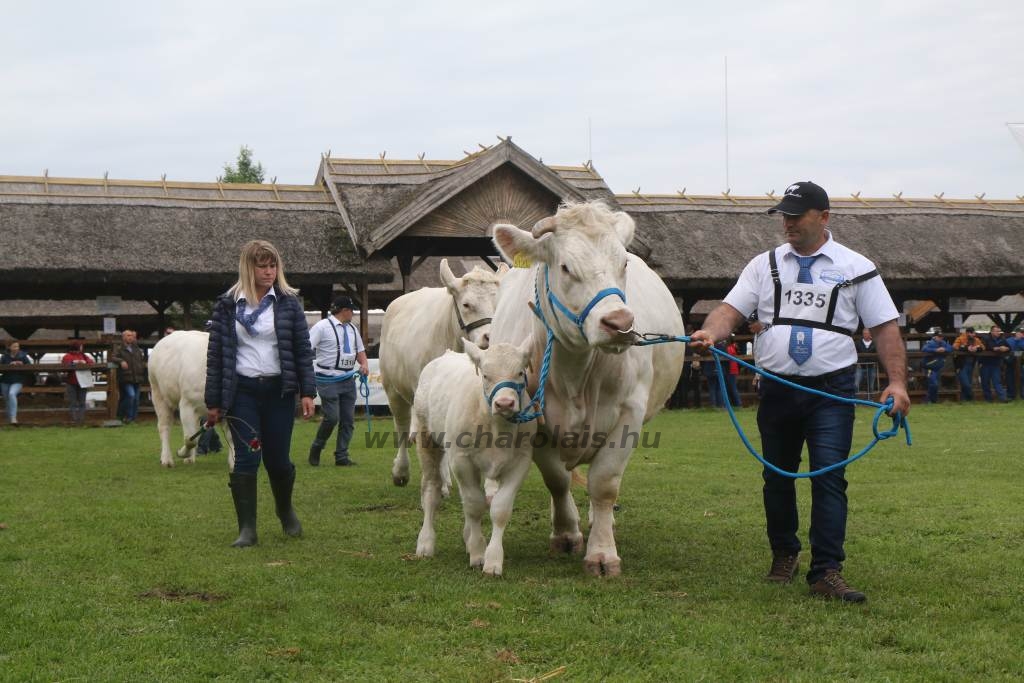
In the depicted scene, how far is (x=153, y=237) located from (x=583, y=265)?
1997 cm

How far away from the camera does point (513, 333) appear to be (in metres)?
7.23

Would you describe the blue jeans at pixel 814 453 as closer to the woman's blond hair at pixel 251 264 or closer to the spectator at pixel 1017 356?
the woman's blond hair at pixel 251 264

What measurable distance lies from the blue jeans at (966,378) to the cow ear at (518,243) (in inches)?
896

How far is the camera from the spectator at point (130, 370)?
21.2 m

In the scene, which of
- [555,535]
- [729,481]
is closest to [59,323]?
[729,481]

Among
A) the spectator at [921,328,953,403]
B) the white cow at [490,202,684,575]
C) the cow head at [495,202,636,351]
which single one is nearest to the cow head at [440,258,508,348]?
the white cow at [490,202,684,575]

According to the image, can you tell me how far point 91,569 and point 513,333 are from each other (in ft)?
10.3

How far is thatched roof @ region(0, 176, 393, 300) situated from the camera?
22.7 m

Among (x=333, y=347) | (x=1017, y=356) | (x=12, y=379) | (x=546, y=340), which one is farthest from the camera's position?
(x=1017, y=356)

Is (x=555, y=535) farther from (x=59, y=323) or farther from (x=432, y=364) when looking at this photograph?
(x=59, y=323)

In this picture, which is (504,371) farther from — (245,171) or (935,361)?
(245,171)

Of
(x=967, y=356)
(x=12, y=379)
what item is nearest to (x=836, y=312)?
(x=12, y=379)

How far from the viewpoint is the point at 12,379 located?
21688 mm

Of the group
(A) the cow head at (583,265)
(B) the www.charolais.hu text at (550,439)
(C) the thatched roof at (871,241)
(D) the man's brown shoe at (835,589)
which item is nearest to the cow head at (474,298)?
(B) the www.charolais.hu text at (550,439)
